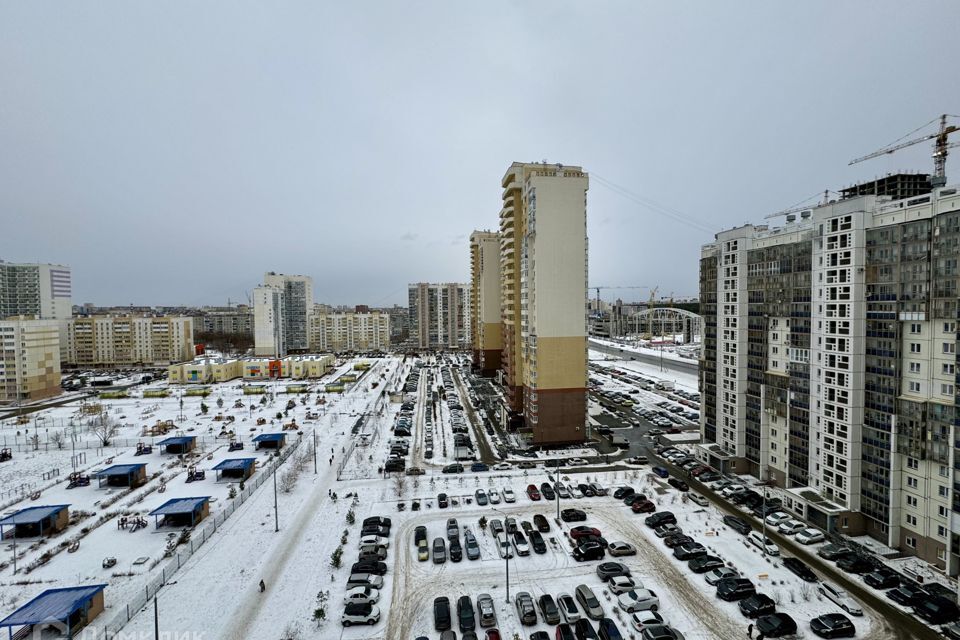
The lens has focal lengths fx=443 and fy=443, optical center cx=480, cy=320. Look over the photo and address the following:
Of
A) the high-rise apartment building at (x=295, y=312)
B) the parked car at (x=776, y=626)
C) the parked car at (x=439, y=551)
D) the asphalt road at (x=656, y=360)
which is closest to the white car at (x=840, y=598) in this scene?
the parked car at (x=776, y=626)

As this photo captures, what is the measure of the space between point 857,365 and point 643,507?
14.4m

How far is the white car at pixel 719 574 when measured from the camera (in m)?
20.5

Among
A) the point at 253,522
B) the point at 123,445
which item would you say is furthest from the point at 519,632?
the point at 123,445

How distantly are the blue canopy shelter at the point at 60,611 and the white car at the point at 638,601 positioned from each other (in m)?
22.2

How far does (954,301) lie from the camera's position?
2020 cm

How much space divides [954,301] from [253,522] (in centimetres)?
3862

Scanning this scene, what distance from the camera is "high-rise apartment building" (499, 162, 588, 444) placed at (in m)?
38.4

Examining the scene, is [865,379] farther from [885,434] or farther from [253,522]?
[253,522]

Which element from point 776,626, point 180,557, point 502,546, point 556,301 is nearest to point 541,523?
point 502,546

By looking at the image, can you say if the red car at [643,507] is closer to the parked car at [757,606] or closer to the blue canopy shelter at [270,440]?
the parked car at [757,606]

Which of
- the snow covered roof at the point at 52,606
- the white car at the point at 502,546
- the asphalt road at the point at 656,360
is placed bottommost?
the white car at the point at 502,546

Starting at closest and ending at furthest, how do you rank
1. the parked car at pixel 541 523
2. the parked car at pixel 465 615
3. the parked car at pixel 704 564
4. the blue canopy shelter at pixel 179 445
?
the parked car at pixel 465 615
the parked car at pixel 704 564
the parked car at pixel 541 523
the blue canopy shelter at pixel 179 445

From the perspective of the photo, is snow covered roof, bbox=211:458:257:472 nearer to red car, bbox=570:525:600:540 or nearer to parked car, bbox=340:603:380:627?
parked car, bbox=340:603:380:627

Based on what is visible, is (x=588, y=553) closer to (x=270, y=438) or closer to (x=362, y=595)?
(x=362, y=595)
